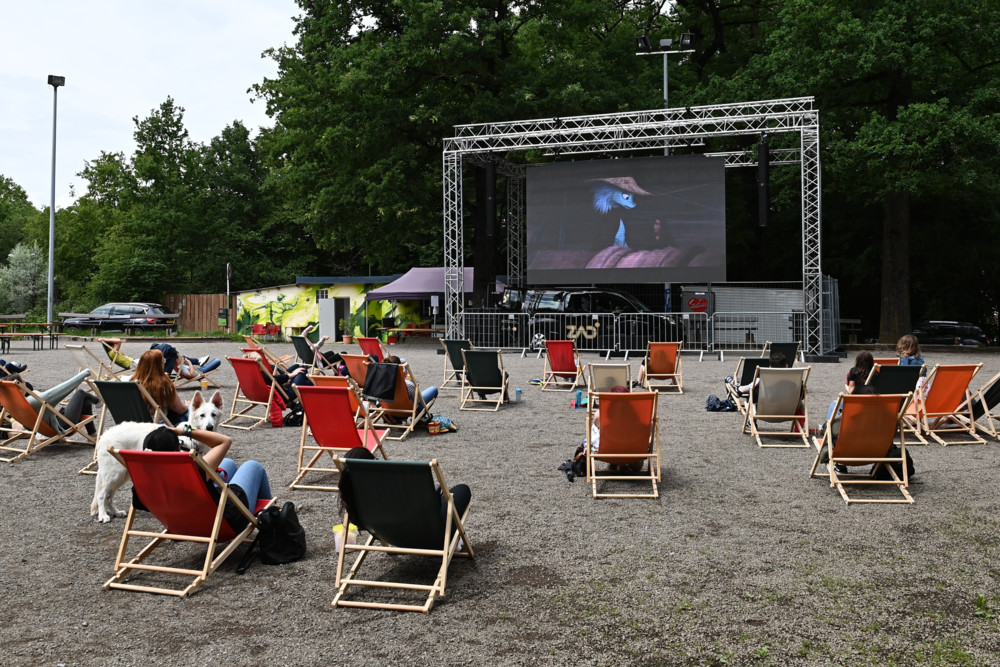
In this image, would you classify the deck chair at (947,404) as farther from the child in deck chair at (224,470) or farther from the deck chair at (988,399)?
the child in deck chair at (224,470)

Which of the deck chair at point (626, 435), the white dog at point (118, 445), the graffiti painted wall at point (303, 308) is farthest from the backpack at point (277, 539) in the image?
the graffiti painted wall at point (303, 308)

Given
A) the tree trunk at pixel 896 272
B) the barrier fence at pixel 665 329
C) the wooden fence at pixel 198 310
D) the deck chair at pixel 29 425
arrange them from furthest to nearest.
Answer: the wooden fence at pixel 198 310 → the tree trunk at pixel 896 272 → the barrier fence at pixel 665 329 → the deck chair at pixel 29 425

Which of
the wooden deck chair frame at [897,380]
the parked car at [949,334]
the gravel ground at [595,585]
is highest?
the parked car at [949,334]

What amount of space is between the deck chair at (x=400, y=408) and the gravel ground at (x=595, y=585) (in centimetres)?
181

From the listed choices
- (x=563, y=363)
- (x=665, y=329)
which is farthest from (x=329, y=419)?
(x=665, y=329)

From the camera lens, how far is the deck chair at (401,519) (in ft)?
13.8

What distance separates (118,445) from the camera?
534 cm

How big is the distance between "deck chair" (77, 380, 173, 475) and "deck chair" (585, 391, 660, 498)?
3.61 meters

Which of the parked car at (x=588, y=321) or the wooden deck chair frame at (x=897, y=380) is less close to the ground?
the parked car at (x=588, y=321)

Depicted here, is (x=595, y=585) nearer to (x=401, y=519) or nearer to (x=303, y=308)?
(x=401, y=519)

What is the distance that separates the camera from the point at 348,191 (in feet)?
84.2

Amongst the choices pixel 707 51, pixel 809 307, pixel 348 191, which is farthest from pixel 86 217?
pixel 809 307

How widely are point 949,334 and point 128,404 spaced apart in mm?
23645

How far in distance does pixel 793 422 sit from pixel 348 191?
19.1 meters
